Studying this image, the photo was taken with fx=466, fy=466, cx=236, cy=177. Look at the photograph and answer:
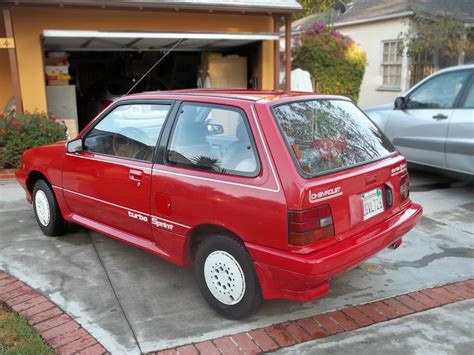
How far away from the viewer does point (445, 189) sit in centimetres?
671

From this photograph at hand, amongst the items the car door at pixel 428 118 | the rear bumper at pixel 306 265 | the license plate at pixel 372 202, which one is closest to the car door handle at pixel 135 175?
the rear bumper at pixel 306 265

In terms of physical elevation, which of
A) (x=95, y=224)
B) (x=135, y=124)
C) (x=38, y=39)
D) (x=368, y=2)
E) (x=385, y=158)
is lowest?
(x=95, y=224)

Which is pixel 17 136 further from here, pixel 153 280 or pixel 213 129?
pixel 213 129

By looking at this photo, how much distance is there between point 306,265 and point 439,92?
4.78m

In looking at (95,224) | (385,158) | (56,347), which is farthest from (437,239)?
(56,347)

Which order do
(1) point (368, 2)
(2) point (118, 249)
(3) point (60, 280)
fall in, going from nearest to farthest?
(3) point (60, 280) → (2) point (118, 249) → (1) point (368, 2)

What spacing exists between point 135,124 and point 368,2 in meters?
17.5

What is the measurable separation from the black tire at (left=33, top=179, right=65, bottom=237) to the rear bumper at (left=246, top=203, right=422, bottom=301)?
2.54 m

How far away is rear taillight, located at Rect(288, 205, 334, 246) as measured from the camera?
2.78 metres

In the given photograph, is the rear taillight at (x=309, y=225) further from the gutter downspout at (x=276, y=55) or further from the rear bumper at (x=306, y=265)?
the gutter downspout at (x=276, y=55)

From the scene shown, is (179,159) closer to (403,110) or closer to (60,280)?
(60,280)

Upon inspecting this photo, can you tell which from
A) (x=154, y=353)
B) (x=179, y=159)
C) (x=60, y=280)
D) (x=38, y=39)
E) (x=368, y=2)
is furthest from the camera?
(x=368, y=2)

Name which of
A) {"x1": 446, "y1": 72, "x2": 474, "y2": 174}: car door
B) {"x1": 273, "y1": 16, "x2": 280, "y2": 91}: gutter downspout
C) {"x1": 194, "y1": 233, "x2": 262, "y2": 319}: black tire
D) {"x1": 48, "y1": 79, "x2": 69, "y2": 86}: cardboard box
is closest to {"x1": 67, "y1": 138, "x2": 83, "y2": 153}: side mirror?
{"x1": 194, "y1": 233, "x2": 262, "y2": 319}: black tire

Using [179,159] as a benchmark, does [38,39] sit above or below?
above
